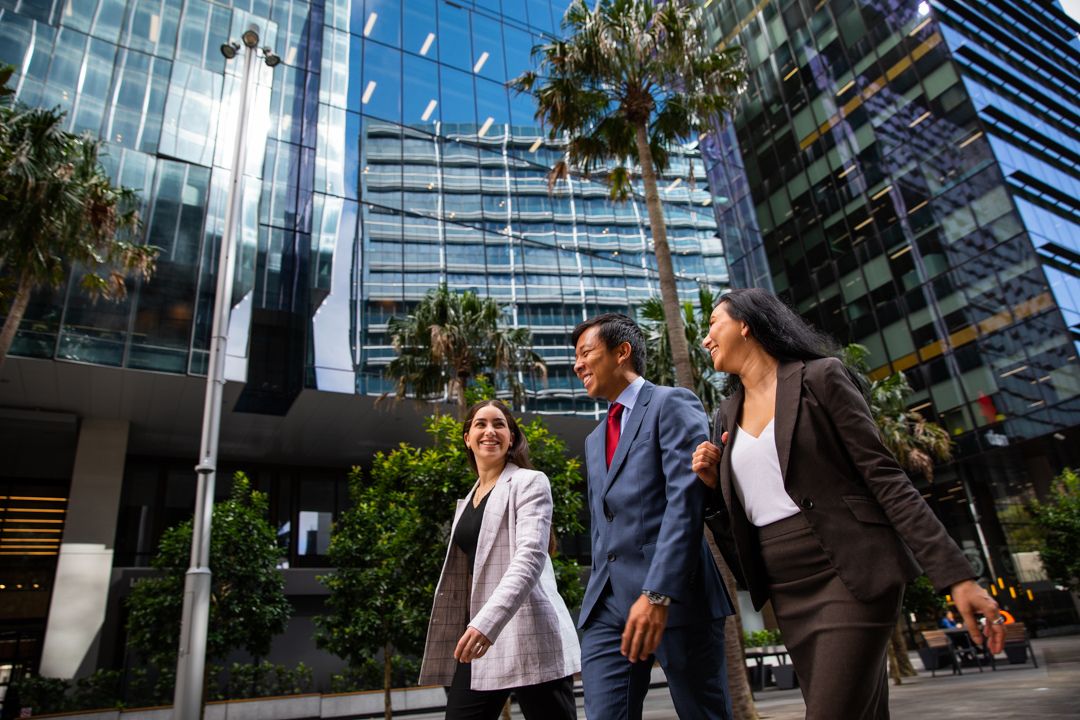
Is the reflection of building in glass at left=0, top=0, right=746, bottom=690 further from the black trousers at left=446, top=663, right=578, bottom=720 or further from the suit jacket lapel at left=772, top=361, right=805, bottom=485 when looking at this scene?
the black trousers at left=446, top=663, right=578, bottom=720

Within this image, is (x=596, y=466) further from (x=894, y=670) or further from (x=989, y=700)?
(x=894, y=670)

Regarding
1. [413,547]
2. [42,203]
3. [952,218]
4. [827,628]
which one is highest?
[952,218]

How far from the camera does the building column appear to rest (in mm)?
18953

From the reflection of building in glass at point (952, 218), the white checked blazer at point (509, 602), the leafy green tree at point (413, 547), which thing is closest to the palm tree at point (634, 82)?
the leafy green tree at point (413, 547)

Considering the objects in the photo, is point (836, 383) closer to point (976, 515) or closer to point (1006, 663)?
point (1006, 663)

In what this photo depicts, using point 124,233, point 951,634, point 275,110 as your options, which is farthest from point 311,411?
point 951,634

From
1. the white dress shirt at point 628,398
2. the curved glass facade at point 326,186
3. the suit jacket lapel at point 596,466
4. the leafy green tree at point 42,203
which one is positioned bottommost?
the suit jacket lapel at point 596,466

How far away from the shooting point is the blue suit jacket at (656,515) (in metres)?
2.28

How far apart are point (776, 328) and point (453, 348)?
54.9 ft

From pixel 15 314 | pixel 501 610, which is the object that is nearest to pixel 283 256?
pixel 15 314

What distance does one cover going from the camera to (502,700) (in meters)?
2.82

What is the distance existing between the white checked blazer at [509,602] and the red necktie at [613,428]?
1.11ft

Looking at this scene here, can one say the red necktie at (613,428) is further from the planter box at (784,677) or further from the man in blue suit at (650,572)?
the planter box at (784,677)

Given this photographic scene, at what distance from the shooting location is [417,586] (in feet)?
41.7
